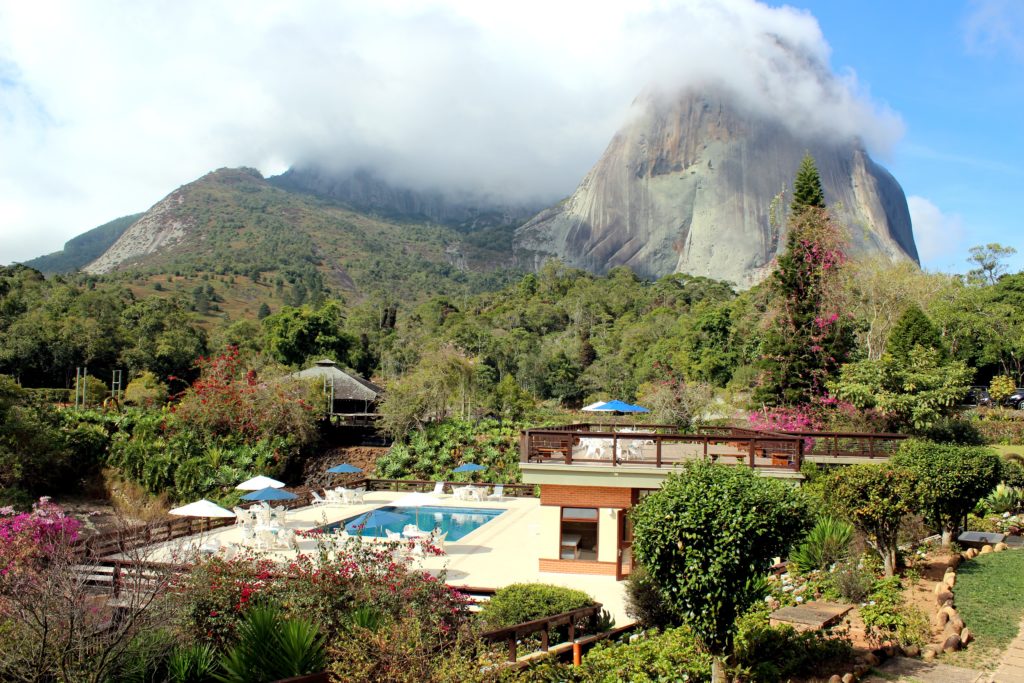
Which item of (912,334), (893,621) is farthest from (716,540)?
(912,334)

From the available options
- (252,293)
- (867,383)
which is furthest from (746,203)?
(867,383)

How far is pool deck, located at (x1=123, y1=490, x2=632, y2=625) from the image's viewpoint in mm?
11844

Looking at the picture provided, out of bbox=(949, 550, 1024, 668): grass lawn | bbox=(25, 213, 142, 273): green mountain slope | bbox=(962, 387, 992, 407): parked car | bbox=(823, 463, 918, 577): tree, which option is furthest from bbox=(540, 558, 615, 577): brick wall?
bbox=(25, 213, 142, 273): green mountain slope

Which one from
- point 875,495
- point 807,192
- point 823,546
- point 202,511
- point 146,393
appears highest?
point 807,192

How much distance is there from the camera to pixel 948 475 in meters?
10.5

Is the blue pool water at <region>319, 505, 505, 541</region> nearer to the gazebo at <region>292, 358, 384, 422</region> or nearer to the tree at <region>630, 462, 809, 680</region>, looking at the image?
the tree at <region>630, 462, 809, 680</region>

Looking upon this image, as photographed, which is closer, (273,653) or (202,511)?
(273,653)

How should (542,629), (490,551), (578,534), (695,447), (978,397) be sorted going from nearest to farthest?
(542,629) < (578,534) < (490,551) < (695,447) < (978,397)

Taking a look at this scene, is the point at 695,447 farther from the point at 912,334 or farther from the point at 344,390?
the point at 344,390

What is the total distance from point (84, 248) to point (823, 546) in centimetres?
12661

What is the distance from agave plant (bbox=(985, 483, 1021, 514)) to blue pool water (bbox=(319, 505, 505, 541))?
35.0ft

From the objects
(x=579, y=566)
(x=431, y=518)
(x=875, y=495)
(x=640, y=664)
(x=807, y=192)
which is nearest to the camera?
(x=640, y=664)

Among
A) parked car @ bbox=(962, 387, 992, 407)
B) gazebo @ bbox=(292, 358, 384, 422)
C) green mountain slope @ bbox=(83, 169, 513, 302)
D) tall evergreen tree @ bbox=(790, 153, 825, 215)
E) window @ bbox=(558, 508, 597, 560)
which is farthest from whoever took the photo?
green mountain slope @ bbox=(83, 169, 513, 302)

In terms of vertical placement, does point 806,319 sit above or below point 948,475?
above
